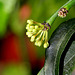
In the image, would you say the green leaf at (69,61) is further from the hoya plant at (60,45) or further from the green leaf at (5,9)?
the green leaf at (5,9)

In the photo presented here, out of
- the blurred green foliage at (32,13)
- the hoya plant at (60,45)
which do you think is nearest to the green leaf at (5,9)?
the blurred green foliage at (32,13)

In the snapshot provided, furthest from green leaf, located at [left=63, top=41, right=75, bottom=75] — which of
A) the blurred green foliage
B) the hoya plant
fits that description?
the blurred green foliage

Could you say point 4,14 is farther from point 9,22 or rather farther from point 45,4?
point 45,4

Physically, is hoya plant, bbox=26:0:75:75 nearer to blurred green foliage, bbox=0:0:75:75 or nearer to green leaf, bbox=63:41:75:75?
green leaf, bbox=63:41:75:75

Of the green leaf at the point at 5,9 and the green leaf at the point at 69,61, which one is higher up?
the green leaf at the point at 5,9

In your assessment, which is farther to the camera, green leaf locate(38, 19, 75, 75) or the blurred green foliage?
the blurred green foliage

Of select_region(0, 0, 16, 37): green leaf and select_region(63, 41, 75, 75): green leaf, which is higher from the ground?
select_region(0, 0, 16, 37): green leaf

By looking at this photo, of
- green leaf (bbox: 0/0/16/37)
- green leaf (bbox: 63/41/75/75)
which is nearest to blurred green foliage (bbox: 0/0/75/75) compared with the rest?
green leaf (bbox: 0/0/16/37)

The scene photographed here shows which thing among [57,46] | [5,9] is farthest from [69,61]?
[5,9]

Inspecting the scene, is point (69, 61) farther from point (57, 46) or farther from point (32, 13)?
point (32, 13)
